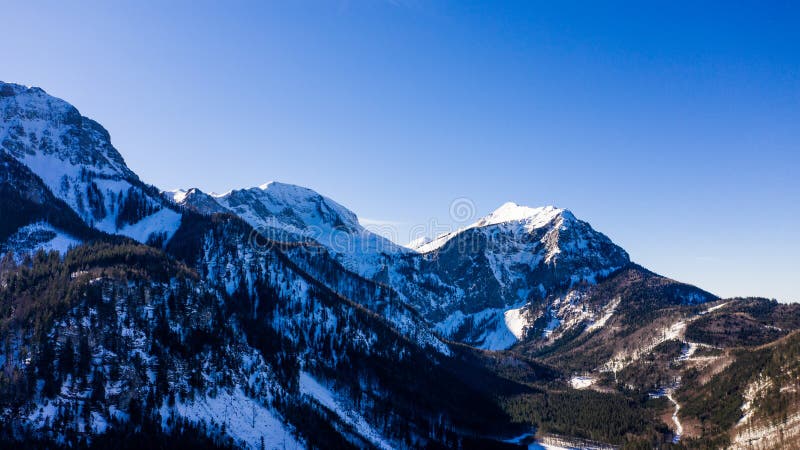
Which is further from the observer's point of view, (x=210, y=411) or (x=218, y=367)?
(x=218, y=367)

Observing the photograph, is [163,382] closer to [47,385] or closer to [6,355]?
[47,385]

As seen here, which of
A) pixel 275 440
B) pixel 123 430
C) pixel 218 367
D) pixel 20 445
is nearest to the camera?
pixel 20 445

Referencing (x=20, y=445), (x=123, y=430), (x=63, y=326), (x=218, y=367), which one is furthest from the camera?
(x=218, y=367)

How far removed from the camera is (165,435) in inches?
6137

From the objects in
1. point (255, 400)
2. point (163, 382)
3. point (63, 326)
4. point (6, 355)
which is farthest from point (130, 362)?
point (255, 400)

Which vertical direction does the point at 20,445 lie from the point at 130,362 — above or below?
below

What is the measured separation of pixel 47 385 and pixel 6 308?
43393 mm

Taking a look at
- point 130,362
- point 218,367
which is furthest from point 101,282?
point 218,367

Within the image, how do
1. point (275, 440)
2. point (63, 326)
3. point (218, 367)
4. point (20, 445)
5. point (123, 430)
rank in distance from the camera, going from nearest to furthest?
point (20, 445), point (123, 430), point (63, 326), point (275, 440), point (218, 367)

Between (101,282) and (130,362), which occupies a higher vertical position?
(101,282)

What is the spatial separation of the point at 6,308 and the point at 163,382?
59422 mm

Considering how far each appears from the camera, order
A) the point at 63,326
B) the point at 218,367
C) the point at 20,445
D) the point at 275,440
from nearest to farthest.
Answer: the point at 20,445 → the point at 63,326 → the point at 275,440 → the point at 218,367

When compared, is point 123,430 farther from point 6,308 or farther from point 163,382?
point 6,308

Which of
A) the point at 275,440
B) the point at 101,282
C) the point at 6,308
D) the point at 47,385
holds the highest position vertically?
the point at 101,282
